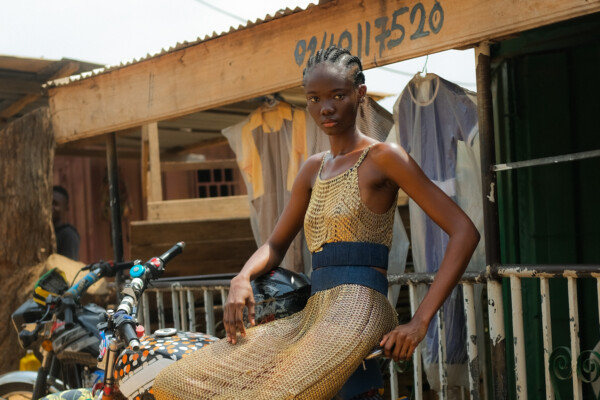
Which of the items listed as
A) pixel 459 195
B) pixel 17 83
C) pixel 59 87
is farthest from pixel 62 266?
pixel 459 195

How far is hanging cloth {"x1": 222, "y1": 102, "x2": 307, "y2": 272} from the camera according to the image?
554cm

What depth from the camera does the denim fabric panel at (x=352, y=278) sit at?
7.52ft

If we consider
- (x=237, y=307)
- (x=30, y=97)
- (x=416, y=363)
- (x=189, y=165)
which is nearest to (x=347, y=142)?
(x=237, y=307)

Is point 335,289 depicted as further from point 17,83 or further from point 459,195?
point 17,83

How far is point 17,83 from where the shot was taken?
343 inches

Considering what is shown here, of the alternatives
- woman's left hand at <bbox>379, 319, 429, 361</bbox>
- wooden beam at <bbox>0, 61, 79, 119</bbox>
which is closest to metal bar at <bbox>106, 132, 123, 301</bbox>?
wooden beam at <bbox>0, 61, 79, 119</bbox>

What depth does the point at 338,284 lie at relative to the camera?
7.61ft

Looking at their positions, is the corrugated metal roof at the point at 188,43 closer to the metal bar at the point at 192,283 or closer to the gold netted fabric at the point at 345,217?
the metal bar at the point at 192,283

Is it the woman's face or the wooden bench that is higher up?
the woman's face

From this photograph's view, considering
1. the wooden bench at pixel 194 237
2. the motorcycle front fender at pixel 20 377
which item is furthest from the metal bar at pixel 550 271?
the wooden bench at pixel 194 237

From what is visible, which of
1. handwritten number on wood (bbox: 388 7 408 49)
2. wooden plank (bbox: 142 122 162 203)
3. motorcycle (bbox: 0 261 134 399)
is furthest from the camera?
wooden plank (bbox: 142 122 162 203)

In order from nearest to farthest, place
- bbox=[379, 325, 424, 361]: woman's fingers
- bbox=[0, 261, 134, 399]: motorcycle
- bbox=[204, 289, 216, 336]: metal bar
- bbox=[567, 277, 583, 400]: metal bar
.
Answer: bbox=[379, 325, 424, 361]: woman's fingers → bbox=[567, 277, 583, 400]: metal bar → bbox=[0, 261, 134, 399]: motorcycle → bbox=[204, 289, 216, 336]: metal bar

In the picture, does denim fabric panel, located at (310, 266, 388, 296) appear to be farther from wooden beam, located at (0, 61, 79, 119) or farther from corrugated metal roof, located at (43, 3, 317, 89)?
wooden beam, located at (0, 61, 79, 119)

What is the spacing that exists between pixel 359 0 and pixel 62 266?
3.78 m
